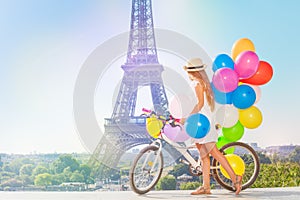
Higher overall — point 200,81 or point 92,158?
point 200,81

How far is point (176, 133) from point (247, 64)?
470mm

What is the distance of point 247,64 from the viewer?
1836mm

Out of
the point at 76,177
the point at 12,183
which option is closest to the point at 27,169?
the point at 12,183

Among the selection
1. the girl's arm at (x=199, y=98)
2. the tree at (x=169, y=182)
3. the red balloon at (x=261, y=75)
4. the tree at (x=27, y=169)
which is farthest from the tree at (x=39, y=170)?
the red balloon at (x=261, y=75)

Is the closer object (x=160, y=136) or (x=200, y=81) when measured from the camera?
(x=200, y=81)

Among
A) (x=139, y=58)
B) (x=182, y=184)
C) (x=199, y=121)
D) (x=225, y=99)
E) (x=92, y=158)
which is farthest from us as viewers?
(x=139, y=58)

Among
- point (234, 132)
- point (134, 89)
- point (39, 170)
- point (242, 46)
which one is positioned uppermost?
point (134, 89)

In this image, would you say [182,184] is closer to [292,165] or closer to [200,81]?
[292,165]

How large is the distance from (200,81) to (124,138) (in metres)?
2.99

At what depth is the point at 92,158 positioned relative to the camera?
4.17 meters

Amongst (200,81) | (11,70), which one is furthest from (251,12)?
(11,70)

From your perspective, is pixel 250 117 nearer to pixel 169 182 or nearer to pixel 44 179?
pixel 169 182

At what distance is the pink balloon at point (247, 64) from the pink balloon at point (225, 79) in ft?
0.17

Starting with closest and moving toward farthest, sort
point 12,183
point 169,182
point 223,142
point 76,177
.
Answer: point 223,142
point 169,182
point 12,183
point 76,177
